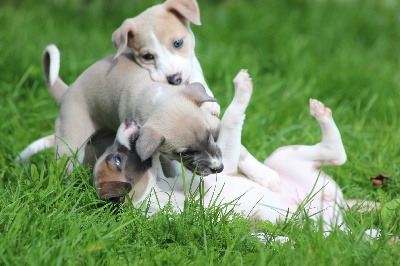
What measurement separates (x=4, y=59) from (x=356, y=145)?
3.48 metres

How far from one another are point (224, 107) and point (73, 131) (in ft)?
6.16

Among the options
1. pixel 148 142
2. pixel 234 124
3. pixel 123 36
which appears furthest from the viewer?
pixel 123 36

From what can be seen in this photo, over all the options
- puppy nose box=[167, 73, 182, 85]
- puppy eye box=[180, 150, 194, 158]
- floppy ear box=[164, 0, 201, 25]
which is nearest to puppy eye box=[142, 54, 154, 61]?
puppy nose box=[167, 73, 182, 85]

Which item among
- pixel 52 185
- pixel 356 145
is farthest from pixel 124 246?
pixel 356 145

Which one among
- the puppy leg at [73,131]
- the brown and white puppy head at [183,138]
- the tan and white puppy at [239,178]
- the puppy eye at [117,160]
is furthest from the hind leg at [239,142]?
the puppy leg at [73,131]

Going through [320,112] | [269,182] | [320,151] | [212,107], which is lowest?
[269,182]

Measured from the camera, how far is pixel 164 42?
4852mm

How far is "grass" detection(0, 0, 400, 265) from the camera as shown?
3.58m

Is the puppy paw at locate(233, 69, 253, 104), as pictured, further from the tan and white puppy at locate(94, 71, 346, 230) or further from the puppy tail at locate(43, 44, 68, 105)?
the puppy tail at locate(43, 44, 68, 105)

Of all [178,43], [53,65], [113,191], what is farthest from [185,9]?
[113,191]

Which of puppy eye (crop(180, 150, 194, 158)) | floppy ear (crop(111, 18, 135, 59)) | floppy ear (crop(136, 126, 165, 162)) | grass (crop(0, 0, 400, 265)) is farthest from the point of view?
floppy ear (crop(111, 18, 135, 59))

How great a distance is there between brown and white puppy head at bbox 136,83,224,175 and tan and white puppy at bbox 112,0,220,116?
1.99ft

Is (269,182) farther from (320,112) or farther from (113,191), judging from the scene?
(113,191)

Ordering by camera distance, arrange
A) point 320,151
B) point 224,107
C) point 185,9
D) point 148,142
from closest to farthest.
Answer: point 148,142 < point 320,151 < point 185,9 < point 224,107
